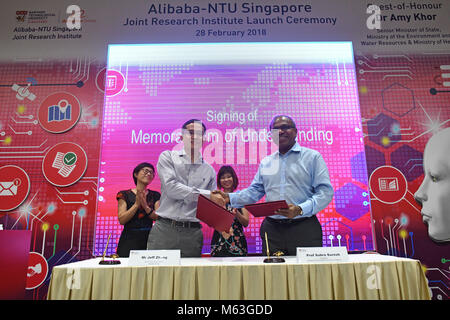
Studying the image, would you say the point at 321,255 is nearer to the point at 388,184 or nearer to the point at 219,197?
the point at 219,197

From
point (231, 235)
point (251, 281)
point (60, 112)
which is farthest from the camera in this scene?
point (60, 112)

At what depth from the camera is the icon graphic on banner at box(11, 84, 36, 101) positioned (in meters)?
3.78

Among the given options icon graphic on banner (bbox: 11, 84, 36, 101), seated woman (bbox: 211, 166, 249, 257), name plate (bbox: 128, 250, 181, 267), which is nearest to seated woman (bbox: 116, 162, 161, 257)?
seated woman (bbox: 211, 166, 249, 257)

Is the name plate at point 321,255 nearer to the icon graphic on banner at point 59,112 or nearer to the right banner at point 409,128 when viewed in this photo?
the right banner at point 409,128

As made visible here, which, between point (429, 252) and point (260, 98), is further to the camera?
point (260, 98)

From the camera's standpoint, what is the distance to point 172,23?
3.91 m

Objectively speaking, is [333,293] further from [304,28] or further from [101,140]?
[304,28]

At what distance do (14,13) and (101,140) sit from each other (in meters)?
1.90

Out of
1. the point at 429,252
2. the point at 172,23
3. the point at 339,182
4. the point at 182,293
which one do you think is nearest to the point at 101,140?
the point at 172,23

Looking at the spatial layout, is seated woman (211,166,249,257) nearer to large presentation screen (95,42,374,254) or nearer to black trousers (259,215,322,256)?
large presentation screen (95,42,374,254)

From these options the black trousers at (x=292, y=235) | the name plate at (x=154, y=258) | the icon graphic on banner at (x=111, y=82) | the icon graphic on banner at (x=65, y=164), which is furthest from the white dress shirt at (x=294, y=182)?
the icon graphic on banner at (x=111, y=82)

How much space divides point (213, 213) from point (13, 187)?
2451mm

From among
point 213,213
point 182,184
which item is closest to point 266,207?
point 213,213

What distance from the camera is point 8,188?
11.7ft
